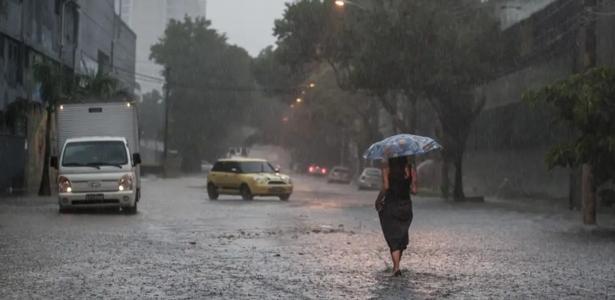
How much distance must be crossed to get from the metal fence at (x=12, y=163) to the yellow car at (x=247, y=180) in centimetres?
776

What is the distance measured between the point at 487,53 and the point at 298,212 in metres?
11.5

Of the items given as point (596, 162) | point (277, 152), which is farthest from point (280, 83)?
point (277, 152)

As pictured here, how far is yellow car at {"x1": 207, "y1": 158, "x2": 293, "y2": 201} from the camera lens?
32844mm

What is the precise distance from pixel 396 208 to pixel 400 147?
808 mm

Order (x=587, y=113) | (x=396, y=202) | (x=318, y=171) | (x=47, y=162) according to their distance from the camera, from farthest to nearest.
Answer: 1. (x=318, y=171)
2. (x=47, y=162)
3. (x=587, y=113)
4. (x=396, y=202)

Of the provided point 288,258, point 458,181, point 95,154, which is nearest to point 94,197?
point 95,154

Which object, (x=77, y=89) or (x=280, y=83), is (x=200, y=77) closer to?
(x=280, y=83)

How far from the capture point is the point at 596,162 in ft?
60.1

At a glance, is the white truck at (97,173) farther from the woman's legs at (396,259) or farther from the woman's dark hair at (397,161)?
the woman's legs at (396,259)

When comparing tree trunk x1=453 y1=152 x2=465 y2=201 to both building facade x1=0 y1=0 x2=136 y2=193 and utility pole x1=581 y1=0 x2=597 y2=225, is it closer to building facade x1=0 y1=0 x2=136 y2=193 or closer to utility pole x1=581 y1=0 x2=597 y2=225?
utility pole x1=581 y1=0 x2=597 y2=225

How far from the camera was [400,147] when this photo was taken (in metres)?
11.6

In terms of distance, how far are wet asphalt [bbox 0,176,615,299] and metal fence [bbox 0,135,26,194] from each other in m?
11.3

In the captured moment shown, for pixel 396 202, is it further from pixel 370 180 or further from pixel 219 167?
pixel 370 180

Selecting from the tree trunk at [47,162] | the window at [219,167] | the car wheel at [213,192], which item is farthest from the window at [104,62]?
the car wheel at [213,192]
